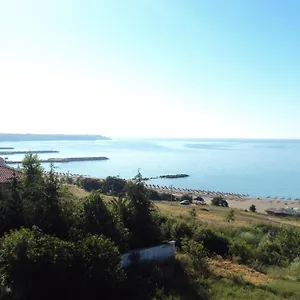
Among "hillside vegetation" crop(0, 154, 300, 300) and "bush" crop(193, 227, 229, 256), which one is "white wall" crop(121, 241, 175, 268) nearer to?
"hillside vegetation" crop(0, 154, 300, 300)

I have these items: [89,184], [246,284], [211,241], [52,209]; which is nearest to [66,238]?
[52,209]

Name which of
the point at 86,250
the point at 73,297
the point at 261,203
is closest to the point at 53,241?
the point at 86,250

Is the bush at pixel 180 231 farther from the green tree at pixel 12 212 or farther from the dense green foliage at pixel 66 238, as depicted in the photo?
the green tree at pixel 12 212

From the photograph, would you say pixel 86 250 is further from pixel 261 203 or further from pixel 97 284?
pixel 261 203

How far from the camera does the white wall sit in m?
11.0

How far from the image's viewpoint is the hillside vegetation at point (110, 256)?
8.16m

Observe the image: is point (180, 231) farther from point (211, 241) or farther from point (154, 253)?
point (154, 253)

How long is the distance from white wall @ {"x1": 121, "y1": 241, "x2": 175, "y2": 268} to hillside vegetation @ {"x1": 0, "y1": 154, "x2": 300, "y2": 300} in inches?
8.7

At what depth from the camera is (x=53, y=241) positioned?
8.70 m

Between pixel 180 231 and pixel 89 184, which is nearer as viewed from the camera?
pixel 180 231

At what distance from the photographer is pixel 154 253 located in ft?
38.7

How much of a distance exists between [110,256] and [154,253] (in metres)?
3.38

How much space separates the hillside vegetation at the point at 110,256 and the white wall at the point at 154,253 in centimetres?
22

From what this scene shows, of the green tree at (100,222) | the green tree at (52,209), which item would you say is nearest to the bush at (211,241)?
the green tree at (100,222)
